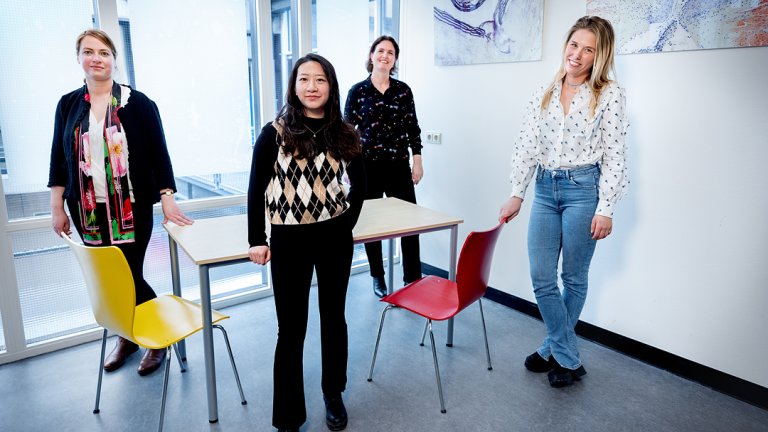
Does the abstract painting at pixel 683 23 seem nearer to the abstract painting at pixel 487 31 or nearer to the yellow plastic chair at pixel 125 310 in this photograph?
the abstract painting at pixel 487 31

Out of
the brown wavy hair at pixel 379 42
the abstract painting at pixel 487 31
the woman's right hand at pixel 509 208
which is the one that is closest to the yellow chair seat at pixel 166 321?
the woman's right hand at pixel 509 208

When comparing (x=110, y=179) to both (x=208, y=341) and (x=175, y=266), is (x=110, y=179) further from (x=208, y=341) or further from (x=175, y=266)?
(x=208, y=341)

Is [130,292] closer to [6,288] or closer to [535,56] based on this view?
[6,288]

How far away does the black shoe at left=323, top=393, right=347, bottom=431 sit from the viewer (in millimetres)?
1932

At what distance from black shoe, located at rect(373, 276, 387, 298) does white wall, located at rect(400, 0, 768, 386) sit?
98 cm

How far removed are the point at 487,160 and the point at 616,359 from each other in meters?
1.38

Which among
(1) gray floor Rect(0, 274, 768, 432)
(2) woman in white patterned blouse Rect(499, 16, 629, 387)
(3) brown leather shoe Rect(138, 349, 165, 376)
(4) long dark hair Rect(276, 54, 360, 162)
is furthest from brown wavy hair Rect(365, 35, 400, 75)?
(3) brown leather shoe Rect(138, 349, 165, 376)

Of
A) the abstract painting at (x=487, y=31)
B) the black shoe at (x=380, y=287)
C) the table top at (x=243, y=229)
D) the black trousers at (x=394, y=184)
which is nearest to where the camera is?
the table top at (x=243, y=229)

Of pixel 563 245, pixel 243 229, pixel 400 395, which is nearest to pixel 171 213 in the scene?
pixel 243 229

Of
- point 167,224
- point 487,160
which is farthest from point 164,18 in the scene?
point 487,160

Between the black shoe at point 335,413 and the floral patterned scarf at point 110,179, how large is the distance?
3.89ft

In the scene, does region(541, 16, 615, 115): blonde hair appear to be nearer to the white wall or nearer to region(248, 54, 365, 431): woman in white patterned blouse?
the white wall

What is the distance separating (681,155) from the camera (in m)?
2.27

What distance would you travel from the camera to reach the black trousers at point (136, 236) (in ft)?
7.06
